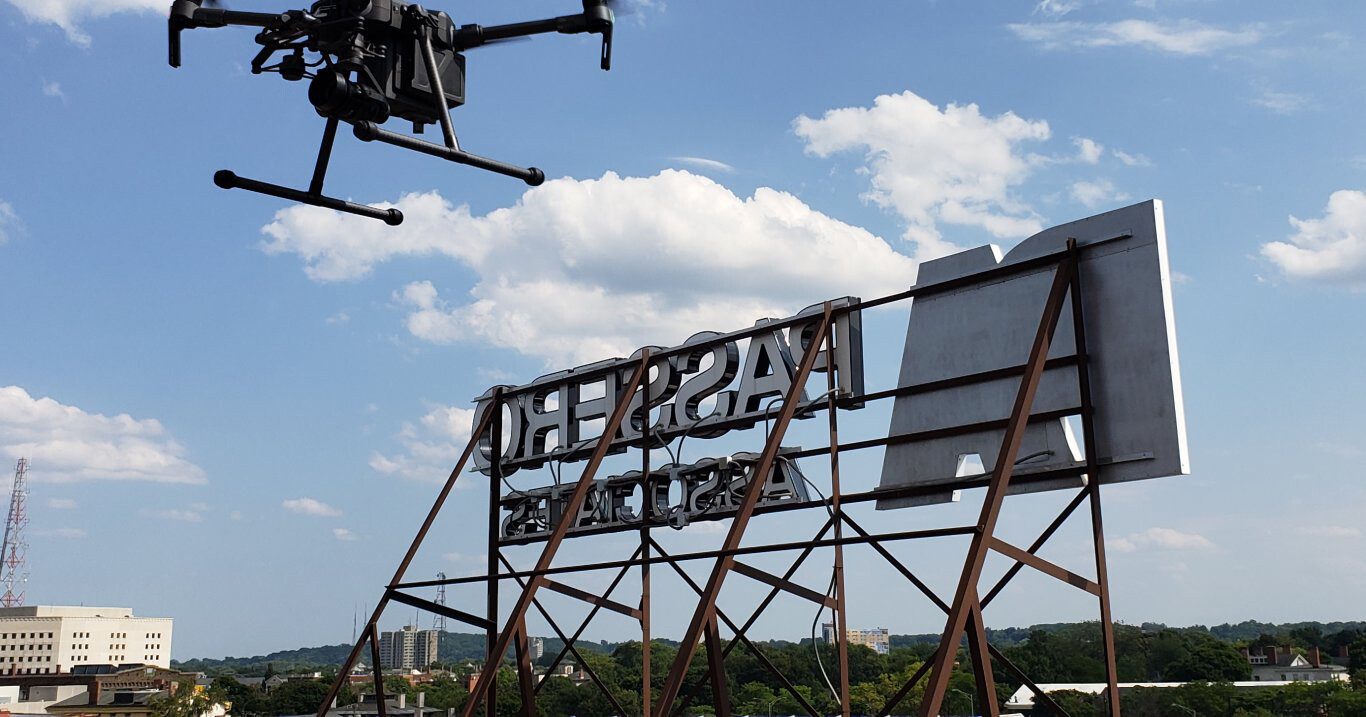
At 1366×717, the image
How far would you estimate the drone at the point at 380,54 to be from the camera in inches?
285

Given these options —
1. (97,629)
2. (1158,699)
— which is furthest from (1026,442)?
(97,629)

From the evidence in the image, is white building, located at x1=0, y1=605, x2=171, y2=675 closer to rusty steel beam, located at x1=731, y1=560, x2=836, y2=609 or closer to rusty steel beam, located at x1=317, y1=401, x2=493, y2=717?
rusty steel beam, located at x1=317, y1=401, x2=493, y2=717

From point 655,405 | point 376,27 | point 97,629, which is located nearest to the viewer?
point 376,27

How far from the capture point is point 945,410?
13.9 m

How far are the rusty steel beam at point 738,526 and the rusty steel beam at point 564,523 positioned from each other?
273 cm

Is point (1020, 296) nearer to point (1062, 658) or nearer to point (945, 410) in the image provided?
point (945, 410)

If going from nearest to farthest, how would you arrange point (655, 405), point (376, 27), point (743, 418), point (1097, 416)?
point (376, 27) → point (1097, 416) → point (743, 418) → point (655, 405)

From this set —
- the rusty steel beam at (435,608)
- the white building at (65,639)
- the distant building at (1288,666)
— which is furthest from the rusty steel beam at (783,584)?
the white building at (65,639)

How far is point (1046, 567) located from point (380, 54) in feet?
26.6

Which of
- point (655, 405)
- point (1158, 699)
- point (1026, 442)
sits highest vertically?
point (655, 405)

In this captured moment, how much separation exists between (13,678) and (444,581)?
443 ft

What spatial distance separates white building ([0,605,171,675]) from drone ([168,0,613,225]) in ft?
502

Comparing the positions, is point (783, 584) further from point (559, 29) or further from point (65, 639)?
point (65, 639)

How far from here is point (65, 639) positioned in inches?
5763
